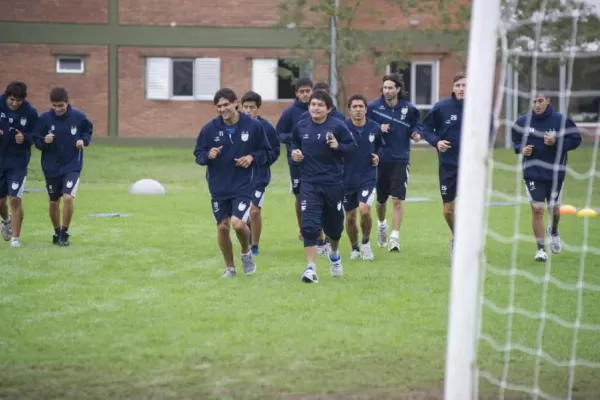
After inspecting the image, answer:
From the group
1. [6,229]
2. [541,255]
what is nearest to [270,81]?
[6,229]

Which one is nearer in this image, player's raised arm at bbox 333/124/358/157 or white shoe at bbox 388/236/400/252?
player's raised arm at bbox 333/124/358/157

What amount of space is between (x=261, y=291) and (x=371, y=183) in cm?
319

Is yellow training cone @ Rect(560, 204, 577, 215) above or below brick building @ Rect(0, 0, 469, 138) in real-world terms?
below

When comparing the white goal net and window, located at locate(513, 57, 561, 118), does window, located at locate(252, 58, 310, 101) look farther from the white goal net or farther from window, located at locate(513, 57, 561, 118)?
the white goal net

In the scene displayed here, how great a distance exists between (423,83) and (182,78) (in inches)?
329

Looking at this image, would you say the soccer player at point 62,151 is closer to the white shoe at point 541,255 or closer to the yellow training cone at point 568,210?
the white shoe at point 541,255

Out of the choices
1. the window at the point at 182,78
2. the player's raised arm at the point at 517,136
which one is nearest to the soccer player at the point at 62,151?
the player's raised arm at the point at 517,136

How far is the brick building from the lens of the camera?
3775cm

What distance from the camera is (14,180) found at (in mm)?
13867

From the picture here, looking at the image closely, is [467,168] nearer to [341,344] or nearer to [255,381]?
[255,381]

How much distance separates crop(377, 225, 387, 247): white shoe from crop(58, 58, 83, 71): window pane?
84.5ft

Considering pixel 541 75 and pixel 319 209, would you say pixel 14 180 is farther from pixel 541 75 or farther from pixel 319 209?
pixel 541 75

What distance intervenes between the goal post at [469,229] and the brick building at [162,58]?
31.6 meters

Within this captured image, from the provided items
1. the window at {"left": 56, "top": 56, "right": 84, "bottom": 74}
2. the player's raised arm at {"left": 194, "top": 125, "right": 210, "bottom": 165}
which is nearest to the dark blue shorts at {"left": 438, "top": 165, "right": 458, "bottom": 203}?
the player's raised arm at {"left": 194, "top": 125, "right": 210, "bottom": 165}
